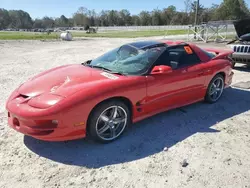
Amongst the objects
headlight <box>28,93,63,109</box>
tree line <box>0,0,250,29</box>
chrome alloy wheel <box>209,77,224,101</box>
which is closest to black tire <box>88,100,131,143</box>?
headlight <box>28,93,63,109</box>

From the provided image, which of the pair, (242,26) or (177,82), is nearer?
(177,82)

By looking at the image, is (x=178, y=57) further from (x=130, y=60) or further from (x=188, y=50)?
(x=130, y=60)

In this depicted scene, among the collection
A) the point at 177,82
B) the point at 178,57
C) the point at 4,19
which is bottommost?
the point at 177,82

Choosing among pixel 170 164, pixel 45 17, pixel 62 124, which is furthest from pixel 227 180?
pixel 45 17

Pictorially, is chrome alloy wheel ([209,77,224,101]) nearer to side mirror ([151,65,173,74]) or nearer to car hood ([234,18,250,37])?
side mirror ([151,65,173,74])

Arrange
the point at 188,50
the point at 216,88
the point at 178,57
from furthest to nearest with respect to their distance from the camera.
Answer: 1. the point at 216,88
2. the point at 188,50
3. the point at 178,57

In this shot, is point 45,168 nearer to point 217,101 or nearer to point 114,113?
point 114,113

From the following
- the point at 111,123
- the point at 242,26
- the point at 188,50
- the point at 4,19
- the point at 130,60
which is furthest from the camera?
the point at 4,19

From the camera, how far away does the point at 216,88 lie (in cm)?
502

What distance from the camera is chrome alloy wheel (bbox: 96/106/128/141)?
3.33m

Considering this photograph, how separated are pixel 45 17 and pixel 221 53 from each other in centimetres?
13520

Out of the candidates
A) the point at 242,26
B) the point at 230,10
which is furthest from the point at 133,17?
the point at 242,26

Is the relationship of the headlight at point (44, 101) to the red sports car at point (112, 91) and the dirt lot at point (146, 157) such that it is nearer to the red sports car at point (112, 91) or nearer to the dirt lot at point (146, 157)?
the red sports car at point (112, 91)

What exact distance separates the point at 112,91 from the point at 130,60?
0.92 metres
